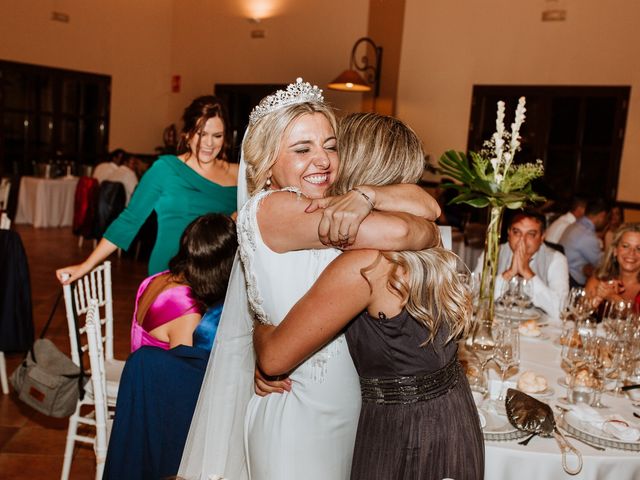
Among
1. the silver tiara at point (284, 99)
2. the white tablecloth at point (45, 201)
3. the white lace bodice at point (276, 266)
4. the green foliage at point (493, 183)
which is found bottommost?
the white tablecloth at point (45, 201)

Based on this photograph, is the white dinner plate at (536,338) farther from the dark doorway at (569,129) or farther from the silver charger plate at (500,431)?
the dark doorway at (569,129)

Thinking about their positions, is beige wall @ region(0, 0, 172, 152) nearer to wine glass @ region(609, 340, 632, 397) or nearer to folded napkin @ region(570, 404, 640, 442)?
wine glass @ region(609, 340, 632, 397)

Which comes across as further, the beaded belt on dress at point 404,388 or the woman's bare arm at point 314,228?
the beaded belt on dress at point 404,388

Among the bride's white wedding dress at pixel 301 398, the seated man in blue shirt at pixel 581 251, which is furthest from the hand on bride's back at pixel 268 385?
the seated man in blue shirt at pixel 581 251

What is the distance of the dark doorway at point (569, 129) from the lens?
8492 mm

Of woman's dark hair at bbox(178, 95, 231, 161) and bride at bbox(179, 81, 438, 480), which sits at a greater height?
Answer: woman's dark hair at bbox(178, 95, 231, 161)

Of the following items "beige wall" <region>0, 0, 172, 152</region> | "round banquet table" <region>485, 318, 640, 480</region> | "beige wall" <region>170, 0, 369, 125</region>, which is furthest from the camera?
"beige wall" <region>0, 0, 172, 152</region>

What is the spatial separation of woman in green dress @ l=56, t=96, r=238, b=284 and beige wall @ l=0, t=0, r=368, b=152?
697 cm

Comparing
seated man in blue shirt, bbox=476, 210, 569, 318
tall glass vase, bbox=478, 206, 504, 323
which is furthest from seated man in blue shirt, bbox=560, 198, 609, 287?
tall glass vase, bbox=478, 206, 504, 323

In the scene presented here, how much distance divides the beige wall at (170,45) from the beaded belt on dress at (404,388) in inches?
355

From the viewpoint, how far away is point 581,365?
2.25 meters

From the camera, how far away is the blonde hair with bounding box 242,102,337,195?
5.36 ft

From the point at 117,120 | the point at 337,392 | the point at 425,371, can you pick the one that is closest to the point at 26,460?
the point at 337,392

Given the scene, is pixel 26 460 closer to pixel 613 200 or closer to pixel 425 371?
pixel 425 371
